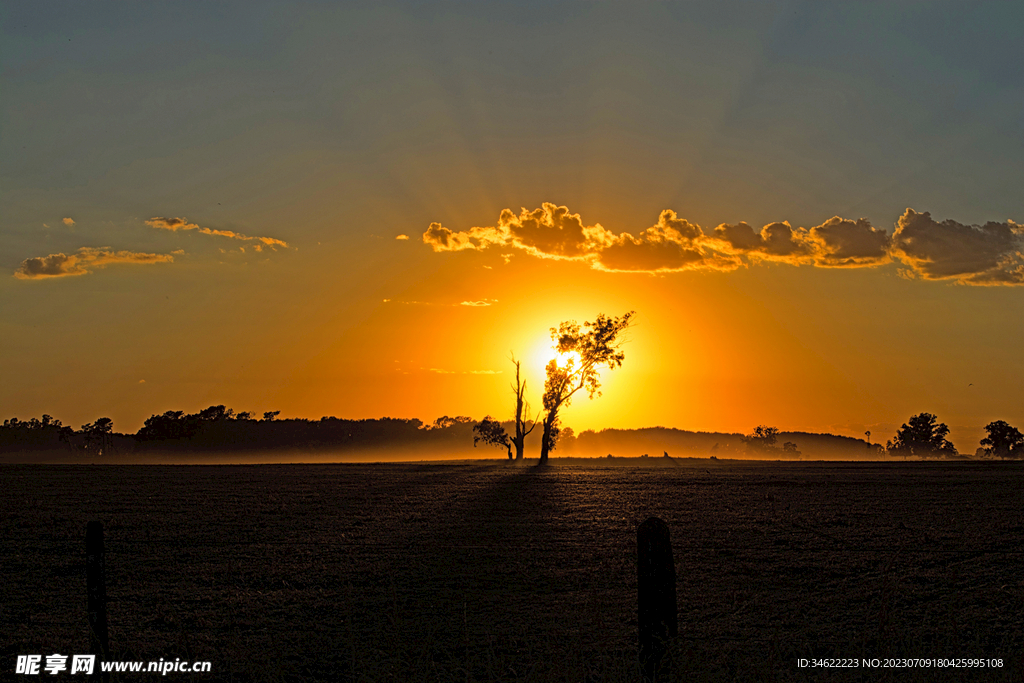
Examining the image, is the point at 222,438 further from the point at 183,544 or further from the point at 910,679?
the point at 910,679

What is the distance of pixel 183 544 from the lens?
2303cm

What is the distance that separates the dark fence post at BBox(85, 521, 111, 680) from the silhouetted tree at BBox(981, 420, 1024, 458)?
201 m

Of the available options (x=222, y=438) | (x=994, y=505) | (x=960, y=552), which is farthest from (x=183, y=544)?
(x=222, y=438)

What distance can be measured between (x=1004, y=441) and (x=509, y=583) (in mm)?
197654

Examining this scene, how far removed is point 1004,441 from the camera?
566 ft

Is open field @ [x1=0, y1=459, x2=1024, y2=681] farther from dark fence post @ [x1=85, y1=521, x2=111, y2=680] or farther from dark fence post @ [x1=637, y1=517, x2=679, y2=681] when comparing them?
dark fence post @ [x1=85, y1=521, x2=111, y2=680]

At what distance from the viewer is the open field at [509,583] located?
38.4ft

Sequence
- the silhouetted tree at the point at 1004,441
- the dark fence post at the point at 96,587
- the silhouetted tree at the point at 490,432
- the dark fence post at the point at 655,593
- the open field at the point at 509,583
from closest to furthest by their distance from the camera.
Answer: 1. the dark fence post at the point at 655,593
2. the dark fence post at the point at 96,587
3. the open field at the point at 509,583
4. the silhouetted tree at the point at 490,432
5. the silhouetted tree at the point at 1004,441

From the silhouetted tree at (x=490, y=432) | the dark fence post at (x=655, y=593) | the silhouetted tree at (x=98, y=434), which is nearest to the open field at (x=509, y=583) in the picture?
the dark fence post at (x=655, y=593)

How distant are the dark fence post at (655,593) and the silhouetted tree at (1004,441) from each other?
199 meters

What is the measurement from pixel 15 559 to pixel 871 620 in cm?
2302

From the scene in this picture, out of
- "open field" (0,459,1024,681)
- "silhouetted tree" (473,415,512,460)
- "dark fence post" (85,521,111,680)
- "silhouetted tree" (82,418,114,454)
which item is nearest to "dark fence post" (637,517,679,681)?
"open field" (0,459,1024,681)

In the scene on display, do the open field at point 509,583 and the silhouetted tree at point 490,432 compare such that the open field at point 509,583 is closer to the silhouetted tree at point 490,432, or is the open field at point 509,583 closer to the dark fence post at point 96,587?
the dark fence post at point 96,587

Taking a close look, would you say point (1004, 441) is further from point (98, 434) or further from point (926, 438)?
point (98, 434)
